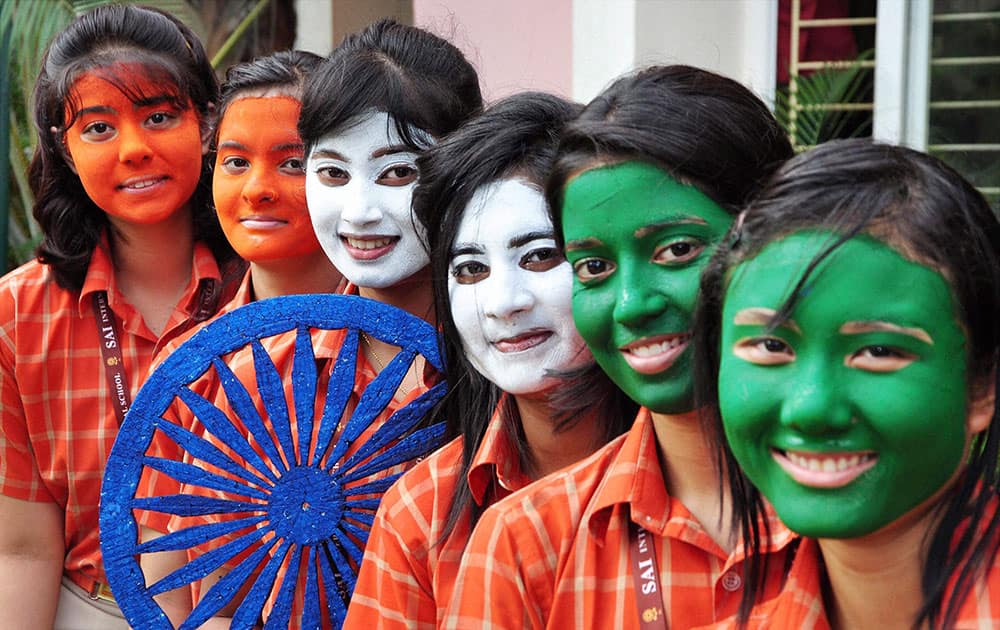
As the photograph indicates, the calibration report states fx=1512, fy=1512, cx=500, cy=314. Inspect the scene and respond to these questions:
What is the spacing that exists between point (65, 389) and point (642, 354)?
5.44ft

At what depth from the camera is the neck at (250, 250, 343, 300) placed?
9.87 feet

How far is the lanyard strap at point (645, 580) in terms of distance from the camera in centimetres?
193

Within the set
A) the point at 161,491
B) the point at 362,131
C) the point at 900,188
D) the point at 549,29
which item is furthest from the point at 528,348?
the point at 549,29

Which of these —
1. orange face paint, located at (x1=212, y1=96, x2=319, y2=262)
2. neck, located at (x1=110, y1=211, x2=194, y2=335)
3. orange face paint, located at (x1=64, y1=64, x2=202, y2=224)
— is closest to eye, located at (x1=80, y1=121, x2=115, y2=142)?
orange face paint, located at (x1=64, y1=64, x2=202, y2=224)

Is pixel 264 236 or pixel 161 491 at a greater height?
pixel 264 236

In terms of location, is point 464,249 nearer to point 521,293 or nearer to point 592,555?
point 521,293

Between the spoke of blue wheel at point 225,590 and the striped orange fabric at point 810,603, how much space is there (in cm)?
106

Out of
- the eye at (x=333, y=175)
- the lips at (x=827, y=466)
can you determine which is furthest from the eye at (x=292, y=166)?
the lips at (x=827, y=466)

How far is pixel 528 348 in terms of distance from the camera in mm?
2262

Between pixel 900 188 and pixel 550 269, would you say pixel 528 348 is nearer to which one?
pixel 550 269

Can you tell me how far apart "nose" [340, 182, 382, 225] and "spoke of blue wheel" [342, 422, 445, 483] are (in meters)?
0.38

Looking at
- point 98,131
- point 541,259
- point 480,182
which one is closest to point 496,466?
point 541,259

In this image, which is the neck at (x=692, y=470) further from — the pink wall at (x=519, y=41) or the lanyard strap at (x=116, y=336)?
the pink wall at (x=519, y=41)

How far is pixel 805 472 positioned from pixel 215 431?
4.36ft
